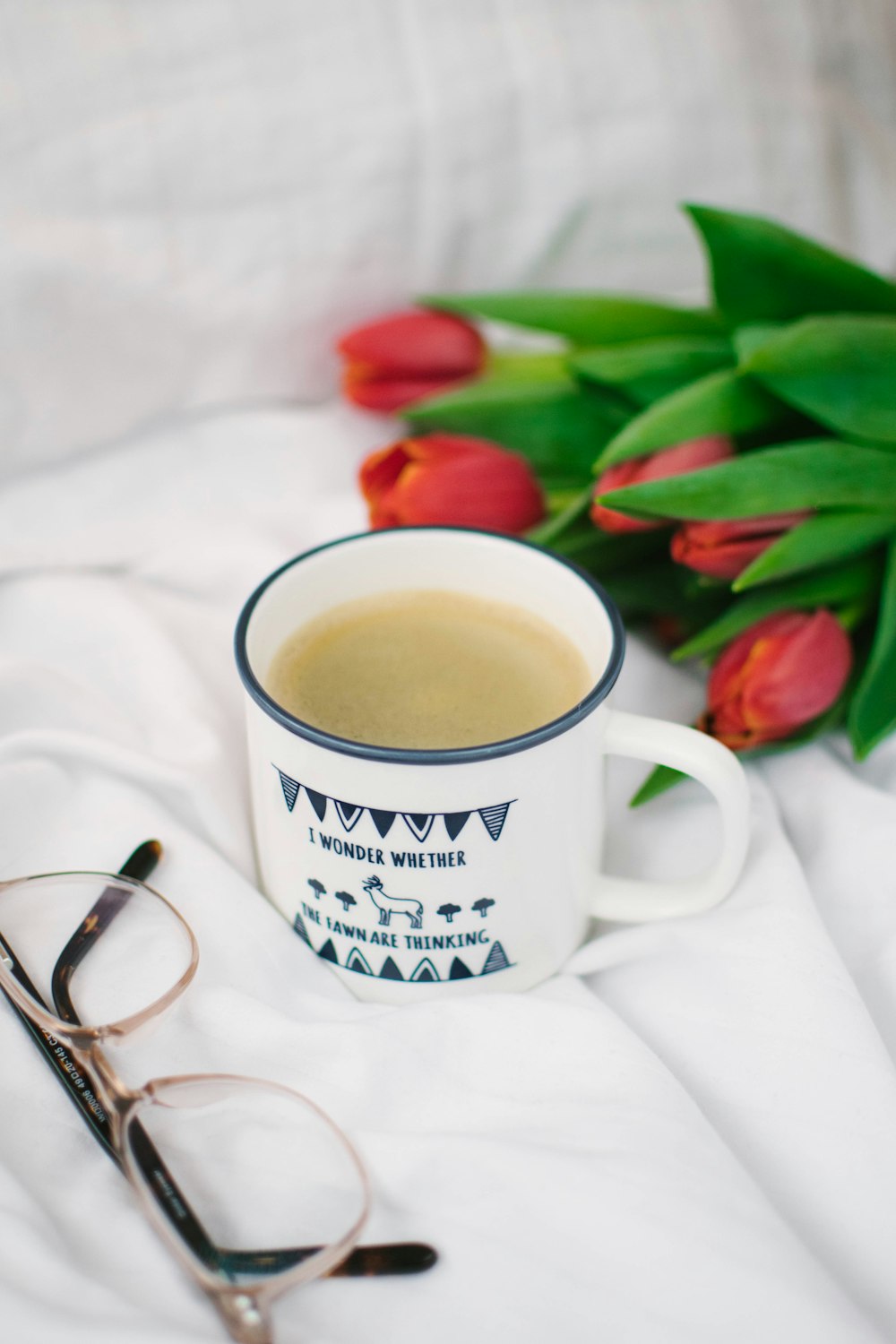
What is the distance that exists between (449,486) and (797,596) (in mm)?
182

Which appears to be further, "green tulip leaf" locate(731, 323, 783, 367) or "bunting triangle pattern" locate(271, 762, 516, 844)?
"green tulip leaf" locate(731, 323, 783, 367)

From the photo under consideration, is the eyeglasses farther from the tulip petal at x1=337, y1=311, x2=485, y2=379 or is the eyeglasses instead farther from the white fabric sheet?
the tulip petal at x1=337, y1=311, x2=485, y2=379

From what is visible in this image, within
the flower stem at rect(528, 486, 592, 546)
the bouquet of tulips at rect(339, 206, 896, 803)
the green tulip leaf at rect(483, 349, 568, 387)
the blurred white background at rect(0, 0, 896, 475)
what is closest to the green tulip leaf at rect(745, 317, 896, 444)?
the bouquet of tulips at rect(339, 206, 896, 803)

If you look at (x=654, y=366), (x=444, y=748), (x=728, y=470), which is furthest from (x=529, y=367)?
(x=444, y=748)

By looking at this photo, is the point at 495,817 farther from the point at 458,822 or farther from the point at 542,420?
the point at 542,420

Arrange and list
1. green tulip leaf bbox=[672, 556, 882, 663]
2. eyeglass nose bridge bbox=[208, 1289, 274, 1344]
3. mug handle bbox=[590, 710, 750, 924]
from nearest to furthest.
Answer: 1. eyeglass nose bridge bbox=[208, 1289, 274, 1344]
2. mug handle bbox=[590, 710, 750, 924]
3. green tulip leaf bbox=[672, 556, 882, 663]

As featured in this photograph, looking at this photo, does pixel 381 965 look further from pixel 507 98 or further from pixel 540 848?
pixel 507 98

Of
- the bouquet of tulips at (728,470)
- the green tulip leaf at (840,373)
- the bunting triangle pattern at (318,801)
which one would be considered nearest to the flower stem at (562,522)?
the bouquet of tulips at (728,470)

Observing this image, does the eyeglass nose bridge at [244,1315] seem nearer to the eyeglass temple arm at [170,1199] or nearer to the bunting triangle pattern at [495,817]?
the eyeglass temple arm at [170,1199]

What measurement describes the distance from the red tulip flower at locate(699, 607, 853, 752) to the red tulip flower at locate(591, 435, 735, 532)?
72 mm

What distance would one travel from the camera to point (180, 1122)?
1.40 ft

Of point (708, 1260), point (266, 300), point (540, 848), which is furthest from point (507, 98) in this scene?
point (708, 1260)

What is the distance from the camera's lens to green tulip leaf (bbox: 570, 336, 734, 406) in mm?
615

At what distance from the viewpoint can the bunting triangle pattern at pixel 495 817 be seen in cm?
44
